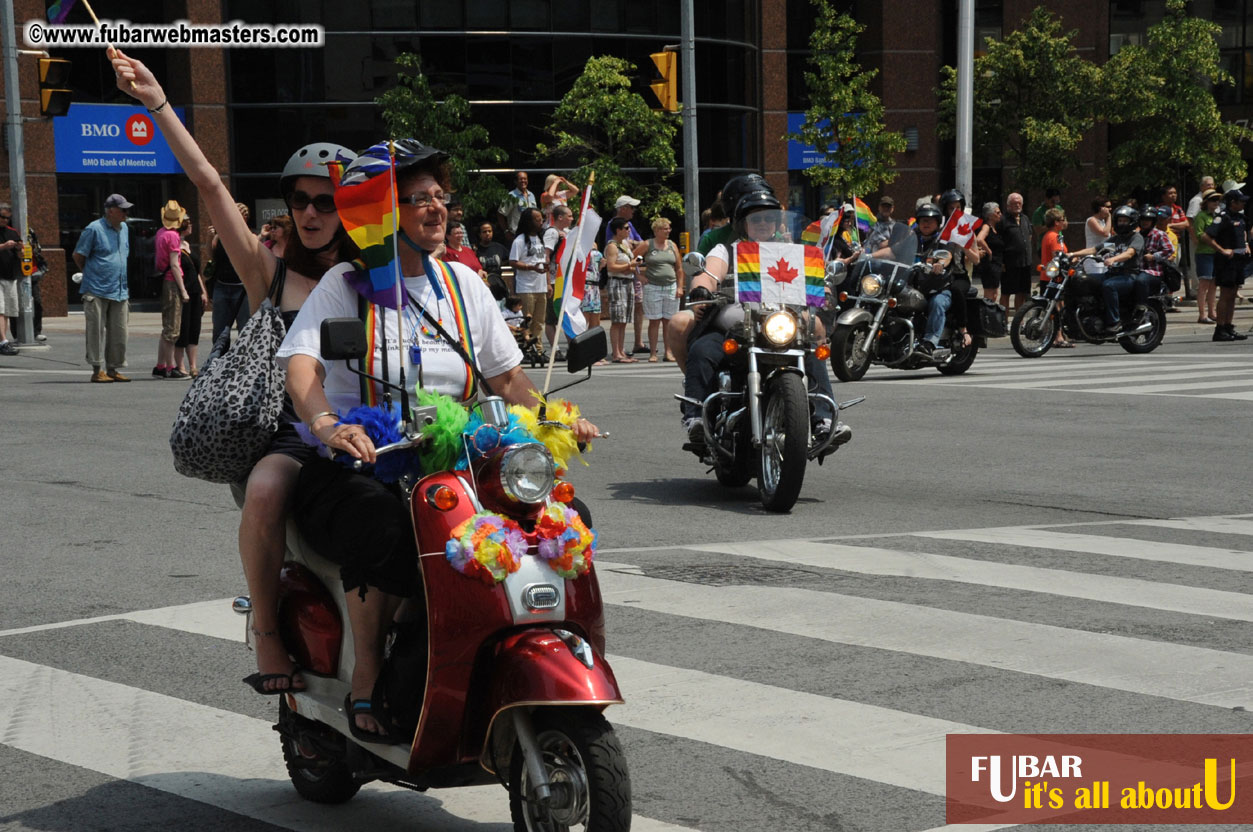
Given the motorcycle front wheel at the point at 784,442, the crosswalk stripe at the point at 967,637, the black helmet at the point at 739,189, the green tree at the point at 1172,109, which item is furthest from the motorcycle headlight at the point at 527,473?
the green tree at the point at 1172,109

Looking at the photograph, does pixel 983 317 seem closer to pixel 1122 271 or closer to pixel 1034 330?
pixel 1034 330

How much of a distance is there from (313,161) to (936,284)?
13.6 metres

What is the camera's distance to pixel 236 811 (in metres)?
4.49

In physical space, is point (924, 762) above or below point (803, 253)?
below

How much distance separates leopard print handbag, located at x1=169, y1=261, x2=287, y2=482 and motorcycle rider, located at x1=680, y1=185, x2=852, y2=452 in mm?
5477

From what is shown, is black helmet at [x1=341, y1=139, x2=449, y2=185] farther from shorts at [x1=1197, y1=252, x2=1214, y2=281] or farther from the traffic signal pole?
the traffic signal pole

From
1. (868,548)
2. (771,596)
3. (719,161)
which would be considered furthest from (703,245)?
(719,161)

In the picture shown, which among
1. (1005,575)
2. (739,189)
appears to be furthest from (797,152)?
(1005,575)

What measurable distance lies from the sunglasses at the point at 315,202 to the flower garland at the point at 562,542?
146cm

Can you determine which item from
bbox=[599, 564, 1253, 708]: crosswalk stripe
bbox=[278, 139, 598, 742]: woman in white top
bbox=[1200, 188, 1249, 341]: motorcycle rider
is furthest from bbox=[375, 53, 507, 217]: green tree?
bbox=[278, 139, 598, 742]: woman in white top

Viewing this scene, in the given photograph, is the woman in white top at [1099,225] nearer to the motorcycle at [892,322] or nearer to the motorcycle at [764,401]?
the motorcycle at [892,322]

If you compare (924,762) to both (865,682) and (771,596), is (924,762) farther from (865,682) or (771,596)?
(771,596)

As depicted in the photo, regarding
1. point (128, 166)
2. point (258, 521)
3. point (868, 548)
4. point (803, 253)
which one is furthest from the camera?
point (128, 166)

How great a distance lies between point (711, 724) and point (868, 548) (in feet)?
10.2
